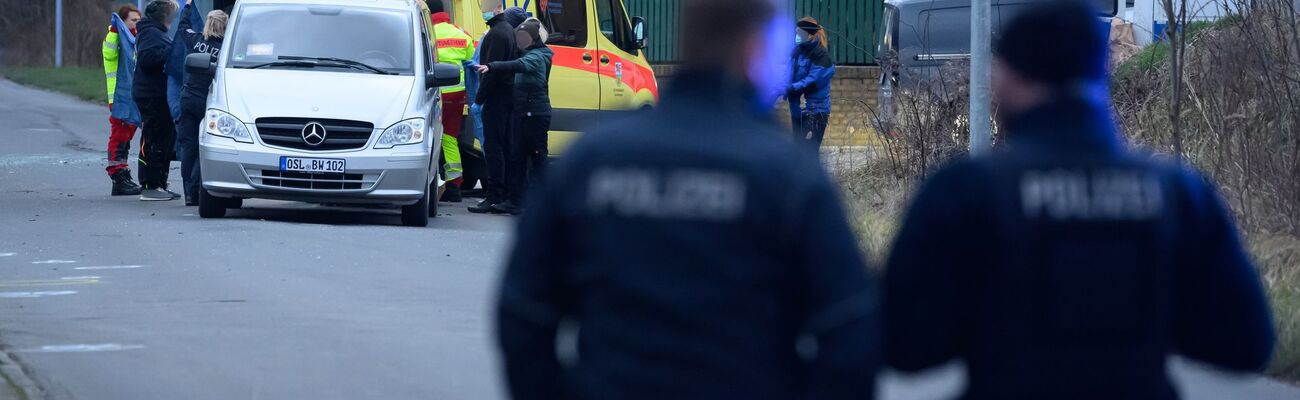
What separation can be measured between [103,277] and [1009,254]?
7.96m

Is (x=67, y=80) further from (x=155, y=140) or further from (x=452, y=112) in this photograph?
(x=452, y=112)

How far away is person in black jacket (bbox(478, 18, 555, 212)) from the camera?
1378cm

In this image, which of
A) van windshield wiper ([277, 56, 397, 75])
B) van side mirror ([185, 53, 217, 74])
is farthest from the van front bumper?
van windshield wiper ([277, 56, 397, 75])

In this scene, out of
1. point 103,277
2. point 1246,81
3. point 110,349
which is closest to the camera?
point 110,349

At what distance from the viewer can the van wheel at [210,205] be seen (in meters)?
12.9

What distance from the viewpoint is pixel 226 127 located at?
41.3 ft

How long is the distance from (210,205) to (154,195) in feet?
8.08

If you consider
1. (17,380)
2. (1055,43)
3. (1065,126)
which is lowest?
(17,380)

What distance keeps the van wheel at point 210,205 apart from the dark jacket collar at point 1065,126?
1073 cm

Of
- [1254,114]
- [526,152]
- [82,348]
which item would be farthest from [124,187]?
[1254,114]

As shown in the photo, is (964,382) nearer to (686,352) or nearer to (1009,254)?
(1009,254)

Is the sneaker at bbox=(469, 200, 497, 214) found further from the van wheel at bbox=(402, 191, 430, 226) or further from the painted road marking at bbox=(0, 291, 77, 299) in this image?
the painted road marking at bbox=(0, 291, 77, 299)

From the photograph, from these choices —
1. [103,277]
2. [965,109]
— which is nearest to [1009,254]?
[103,277]

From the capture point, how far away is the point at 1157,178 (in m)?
2.79
